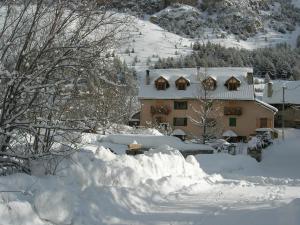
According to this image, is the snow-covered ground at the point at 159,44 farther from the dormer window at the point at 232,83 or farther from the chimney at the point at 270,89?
the chimney at the point at 270,89

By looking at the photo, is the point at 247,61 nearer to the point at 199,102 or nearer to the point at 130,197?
the point at 199,102

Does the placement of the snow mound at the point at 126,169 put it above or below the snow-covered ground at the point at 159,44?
below

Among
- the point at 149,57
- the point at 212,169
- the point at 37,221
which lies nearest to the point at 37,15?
the point at 37,221

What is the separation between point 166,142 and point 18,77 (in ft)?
67.3

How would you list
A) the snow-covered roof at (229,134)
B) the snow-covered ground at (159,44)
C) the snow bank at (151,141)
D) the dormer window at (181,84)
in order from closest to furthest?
the snow-covered ground at (159,44) → the snow bank at (151,141) → the snow-covered roof at (229,134) → the dormer window at (181,84)

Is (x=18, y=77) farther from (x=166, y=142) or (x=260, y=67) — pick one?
(x=260, y=67)

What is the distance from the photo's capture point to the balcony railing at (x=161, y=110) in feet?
204

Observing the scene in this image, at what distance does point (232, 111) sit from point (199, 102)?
4154mm

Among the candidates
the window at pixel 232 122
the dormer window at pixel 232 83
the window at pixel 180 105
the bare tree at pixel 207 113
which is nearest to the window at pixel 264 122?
the window at pixel 232 122

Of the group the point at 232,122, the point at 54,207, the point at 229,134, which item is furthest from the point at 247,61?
the point at 54,207

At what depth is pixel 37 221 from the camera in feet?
25.0

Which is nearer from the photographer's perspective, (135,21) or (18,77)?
(18,77)

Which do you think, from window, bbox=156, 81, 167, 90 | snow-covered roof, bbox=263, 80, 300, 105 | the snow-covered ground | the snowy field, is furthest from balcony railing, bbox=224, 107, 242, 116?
the snowy field

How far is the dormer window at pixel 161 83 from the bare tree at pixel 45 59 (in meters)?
52.4
